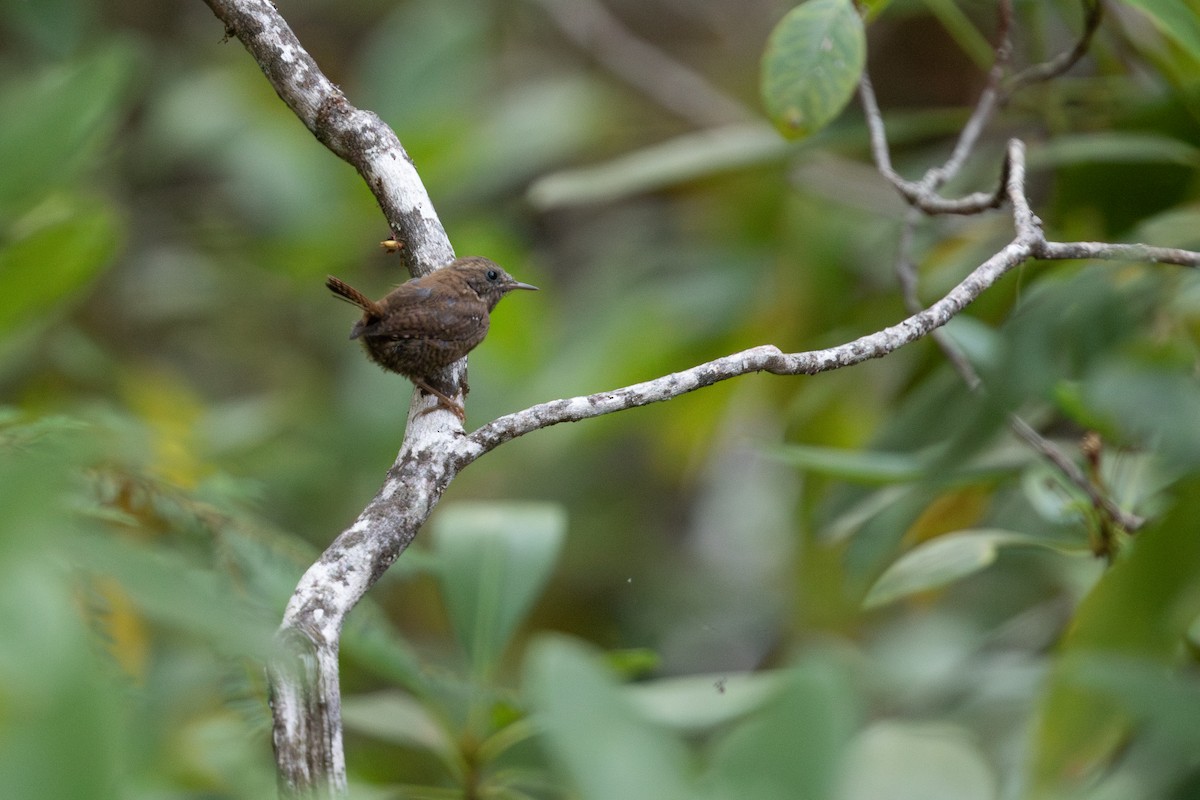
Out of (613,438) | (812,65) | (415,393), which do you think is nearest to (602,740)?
(415,393)

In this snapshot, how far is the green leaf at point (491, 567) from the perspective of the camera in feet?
7.46

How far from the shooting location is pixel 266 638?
0.72 metres

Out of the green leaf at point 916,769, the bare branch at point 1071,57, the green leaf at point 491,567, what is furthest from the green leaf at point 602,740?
the bare branch at point 1071,57

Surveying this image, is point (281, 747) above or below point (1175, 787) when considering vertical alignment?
above

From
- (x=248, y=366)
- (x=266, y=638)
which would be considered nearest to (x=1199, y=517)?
(x=266, y=638)

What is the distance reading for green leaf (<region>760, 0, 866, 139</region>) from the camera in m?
2.16

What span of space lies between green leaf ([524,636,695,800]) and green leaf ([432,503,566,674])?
1110 millimetres

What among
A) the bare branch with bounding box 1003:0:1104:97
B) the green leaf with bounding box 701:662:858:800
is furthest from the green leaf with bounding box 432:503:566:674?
the bare branch with bounding box 1003:0:1104:97

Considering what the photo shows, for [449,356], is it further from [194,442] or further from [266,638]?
[194,442]

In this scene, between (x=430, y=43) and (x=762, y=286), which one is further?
(x=430, y=43)

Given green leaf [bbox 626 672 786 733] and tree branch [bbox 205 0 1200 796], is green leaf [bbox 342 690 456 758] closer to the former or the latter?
green leaf [bbox 626 672 786 733]

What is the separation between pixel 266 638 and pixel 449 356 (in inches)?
68.9

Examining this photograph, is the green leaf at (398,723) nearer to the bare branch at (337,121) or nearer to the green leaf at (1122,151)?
the bare branch at (337,121)

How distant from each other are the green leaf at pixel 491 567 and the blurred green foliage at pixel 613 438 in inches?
0.4
